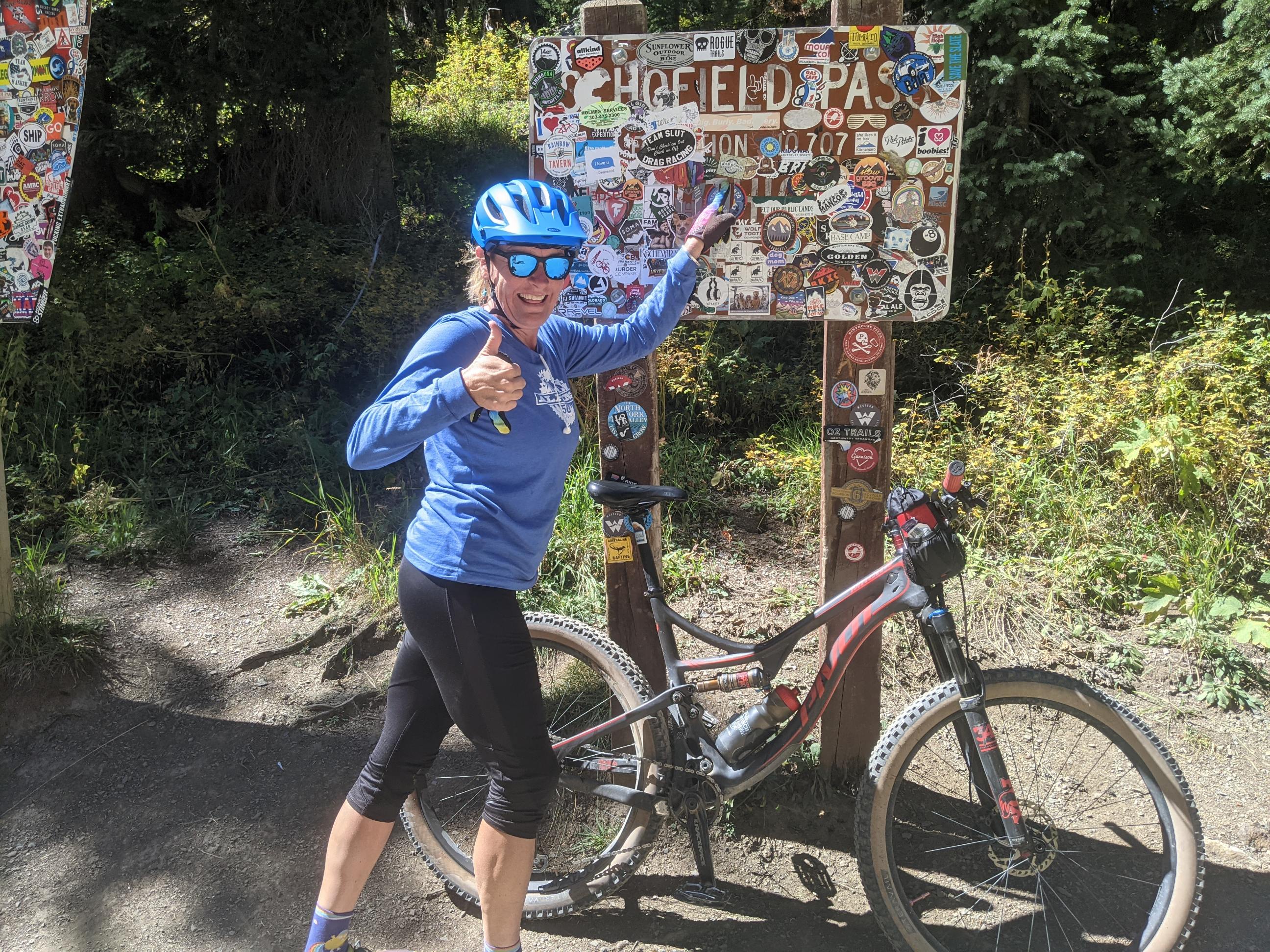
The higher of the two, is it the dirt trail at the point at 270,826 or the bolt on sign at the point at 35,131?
the bolt on sign at the point at 35,131

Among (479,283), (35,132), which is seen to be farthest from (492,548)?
(35,132)

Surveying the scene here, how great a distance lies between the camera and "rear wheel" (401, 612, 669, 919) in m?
2.93

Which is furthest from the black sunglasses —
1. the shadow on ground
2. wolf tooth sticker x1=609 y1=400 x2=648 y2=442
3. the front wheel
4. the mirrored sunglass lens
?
the shadow on ground

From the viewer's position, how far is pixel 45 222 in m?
3.67

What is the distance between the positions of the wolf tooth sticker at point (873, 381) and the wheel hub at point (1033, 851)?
1.30 meters

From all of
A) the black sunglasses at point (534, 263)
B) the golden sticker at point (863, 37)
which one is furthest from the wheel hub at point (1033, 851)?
the golden sticker at point (863, 37)

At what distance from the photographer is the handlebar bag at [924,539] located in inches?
99.6

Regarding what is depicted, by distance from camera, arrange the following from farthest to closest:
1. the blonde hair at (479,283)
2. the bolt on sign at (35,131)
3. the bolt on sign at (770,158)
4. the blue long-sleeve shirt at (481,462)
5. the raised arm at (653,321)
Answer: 1. the bolt on sign at (35,131)
2. the bolt on sign at (770,158)
3. the raised arm at (653,321)
4. the blonde hair at (479,283)
5. the blue long-sleeve shirt at (481,462)

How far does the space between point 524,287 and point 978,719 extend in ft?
5.44

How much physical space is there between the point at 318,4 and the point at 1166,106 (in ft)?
19.7

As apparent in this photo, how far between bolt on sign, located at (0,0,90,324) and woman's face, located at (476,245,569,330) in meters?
2.26

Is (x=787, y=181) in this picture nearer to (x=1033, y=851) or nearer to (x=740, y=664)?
(x=740, y=664)

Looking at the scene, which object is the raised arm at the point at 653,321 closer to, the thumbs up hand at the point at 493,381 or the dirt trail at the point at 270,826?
the thumbs up hand at the point at 493,381

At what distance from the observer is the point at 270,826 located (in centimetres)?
336
